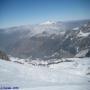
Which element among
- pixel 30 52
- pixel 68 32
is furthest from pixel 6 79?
pixel 68 32

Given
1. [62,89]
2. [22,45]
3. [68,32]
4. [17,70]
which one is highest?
[68,32]

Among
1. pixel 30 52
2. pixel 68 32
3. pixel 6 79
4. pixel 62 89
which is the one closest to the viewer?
pixel 62 89

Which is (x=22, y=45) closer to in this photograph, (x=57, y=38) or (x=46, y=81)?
(x=57, y=38)

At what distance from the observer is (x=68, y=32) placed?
156 metres

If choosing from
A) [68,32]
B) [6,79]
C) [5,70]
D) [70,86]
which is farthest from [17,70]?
[68,32]

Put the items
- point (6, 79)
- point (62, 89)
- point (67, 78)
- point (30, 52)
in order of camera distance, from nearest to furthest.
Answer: point (62, 89), point (6, 79), point (67, 78), point (30, 52)

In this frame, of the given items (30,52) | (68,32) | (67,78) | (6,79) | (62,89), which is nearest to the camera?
(62,89)

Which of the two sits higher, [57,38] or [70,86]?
[57,38]

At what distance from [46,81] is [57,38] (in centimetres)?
15860

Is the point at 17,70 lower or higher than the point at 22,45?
lower

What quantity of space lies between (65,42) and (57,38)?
85.4 feet

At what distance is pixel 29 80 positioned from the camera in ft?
15.3

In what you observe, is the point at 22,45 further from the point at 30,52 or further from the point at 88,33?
the point at 88,33

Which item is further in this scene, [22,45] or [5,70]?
[22,45]
